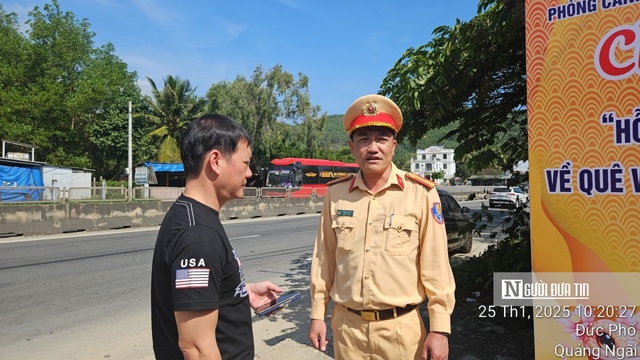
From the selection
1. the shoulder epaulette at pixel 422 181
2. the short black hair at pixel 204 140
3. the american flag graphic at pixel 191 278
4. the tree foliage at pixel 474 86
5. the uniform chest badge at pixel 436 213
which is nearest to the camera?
the american flag graphic at pixel 191 278

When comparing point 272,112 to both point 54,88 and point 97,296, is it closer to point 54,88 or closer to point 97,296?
point 54,88

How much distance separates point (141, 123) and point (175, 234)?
40229 millimetres

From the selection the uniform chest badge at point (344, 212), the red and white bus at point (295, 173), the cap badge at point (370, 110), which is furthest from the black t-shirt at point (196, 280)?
the red and white bus at point (295, 173)

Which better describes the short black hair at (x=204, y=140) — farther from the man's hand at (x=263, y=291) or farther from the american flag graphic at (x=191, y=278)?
the man's hand at (x=263, y=291)

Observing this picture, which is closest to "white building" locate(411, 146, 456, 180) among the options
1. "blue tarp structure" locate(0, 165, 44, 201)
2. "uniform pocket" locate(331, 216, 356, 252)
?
A: "blue tarp structure" locate(0, 165, 44, 201)

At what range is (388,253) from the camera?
2.25 m

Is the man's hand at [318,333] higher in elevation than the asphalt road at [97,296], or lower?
higher

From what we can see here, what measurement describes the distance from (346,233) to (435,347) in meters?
0.76

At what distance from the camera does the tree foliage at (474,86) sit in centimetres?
381

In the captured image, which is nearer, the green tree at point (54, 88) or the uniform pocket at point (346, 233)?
the uniform pocket at point (346, 233)

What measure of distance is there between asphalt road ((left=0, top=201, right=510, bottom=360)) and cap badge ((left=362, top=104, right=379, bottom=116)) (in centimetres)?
242

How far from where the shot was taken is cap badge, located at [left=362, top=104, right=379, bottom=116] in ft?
7.79

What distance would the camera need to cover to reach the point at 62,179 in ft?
81.7

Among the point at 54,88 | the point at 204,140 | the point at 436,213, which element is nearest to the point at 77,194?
the point at 204,140
